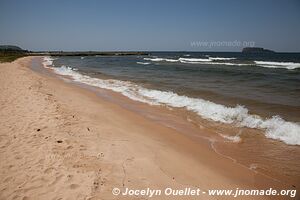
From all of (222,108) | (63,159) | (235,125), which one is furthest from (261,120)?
(63,159)

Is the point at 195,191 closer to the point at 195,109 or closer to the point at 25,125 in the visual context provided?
the point at 25,125

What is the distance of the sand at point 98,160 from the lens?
417 centimetres

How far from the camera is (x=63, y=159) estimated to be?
499 centimetres

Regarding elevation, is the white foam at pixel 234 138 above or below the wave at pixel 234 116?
below

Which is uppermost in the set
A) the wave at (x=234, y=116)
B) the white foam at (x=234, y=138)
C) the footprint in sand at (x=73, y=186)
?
the wave at (x=234, y=116)

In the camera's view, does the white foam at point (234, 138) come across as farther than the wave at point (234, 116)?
No

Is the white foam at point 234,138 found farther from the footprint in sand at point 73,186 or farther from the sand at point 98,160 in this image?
the footprint in sand at point 73,186

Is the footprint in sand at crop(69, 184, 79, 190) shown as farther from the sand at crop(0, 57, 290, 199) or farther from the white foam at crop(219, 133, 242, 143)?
the white foam at crop(219, 133, 242, 143)

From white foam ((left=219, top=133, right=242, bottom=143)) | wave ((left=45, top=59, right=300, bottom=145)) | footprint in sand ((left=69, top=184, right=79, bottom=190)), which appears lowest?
white foam ((left=219, top=133, right=242, bottom=143))

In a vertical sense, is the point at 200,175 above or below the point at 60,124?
below

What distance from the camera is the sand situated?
4.17 m

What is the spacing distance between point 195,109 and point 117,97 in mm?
4546

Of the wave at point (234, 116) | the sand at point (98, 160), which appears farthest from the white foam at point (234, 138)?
the sand at point (98, 160)

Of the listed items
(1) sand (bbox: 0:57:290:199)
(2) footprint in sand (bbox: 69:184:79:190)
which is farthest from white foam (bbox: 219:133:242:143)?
(2) footprint in sand (bbox: 69:184:79:190)
